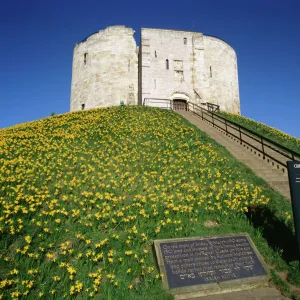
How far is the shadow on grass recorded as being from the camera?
622 cm

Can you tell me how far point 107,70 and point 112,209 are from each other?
1132 inches

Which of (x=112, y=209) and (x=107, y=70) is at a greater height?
(x=107, y=70)

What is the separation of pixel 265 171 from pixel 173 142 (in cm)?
471

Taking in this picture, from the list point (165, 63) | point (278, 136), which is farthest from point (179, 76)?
point (278, 136)

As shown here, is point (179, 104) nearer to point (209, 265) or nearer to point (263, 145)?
point (263, 145)

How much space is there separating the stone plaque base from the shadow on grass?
0.82 metres

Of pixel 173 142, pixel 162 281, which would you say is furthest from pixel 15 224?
pixel 173 142

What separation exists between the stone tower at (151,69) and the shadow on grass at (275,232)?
23.6 m

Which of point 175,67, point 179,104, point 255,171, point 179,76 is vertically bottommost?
point 255,171

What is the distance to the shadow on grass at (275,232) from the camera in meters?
6.22

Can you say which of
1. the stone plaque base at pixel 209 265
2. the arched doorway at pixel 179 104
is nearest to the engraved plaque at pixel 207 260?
the stone plaque base at pixel 209 265

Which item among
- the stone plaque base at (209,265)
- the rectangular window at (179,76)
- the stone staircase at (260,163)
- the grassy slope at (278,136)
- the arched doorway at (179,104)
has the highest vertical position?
the rectangular window at (179,76)

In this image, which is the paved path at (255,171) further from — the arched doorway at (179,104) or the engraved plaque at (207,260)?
the arched doorway at (179,104)

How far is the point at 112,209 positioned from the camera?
24.2ft
